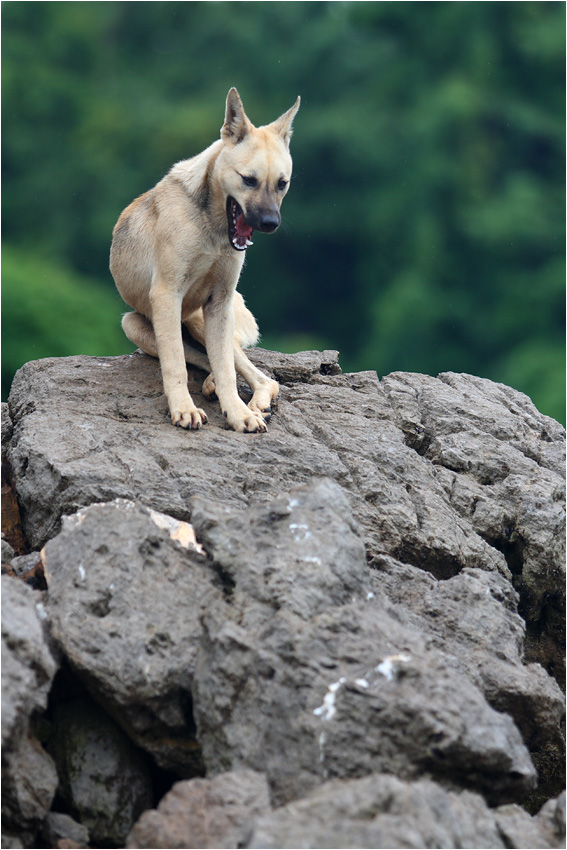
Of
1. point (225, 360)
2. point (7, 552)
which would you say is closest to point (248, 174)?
point (225, 360)

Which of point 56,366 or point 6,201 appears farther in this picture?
point 6,201

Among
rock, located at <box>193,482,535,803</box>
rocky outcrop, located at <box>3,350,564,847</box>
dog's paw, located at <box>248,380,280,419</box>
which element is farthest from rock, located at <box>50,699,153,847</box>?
dog's paw, located at <box>248,380,280,419</box>

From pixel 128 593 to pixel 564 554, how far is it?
2.64m

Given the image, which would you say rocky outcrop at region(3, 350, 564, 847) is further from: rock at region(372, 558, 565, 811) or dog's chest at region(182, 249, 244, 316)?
dog's chest at region(182, 249, 244, 316)

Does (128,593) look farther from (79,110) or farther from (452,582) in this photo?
(79,110)

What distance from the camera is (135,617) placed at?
485cm

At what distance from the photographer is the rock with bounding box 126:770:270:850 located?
401 centimetres

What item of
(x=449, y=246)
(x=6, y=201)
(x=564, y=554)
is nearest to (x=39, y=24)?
(x=6, y=201)

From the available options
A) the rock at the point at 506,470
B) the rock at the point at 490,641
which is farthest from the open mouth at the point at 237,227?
the rock at the point at 490,641

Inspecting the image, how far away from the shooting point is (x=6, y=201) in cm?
3012

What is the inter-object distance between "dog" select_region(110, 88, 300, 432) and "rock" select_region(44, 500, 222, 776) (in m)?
1.72

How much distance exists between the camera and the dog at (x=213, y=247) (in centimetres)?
691

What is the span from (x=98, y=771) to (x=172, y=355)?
2.85 m

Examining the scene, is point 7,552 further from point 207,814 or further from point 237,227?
point 237,227
